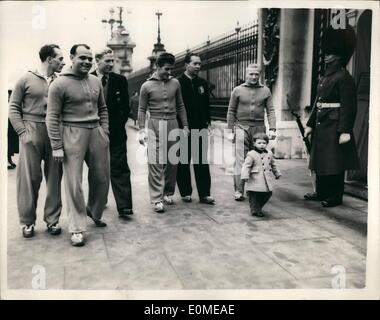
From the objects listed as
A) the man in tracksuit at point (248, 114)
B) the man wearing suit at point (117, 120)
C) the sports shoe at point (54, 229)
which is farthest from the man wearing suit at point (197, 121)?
the sports shoe at point (54, 229)

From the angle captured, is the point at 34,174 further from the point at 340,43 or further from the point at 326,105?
the point at 340,43

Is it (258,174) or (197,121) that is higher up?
(197,121)

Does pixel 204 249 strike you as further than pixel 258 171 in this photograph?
No

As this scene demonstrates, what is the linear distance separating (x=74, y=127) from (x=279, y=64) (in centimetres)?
565

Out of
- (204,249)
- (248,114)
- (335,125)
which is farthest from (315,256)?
(248,114)

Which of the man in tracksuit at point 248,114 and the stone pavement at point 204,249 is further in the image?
the man in tracksuit at point 248,114

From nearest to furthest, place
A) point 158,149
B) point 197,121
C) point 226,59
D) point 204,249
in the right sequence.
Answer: point 204,249
point 158,149
point 197,121
point 226,59

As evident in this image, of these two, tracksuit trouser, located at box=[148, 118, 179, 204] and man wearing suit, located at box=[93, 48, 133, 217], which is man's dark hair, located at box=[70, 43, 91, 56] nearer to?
man wearing suit, located at box=[93, 48, 133, 217]

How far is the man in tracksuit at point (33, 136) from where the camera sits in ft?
14.4

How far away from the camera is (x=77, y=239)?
4270mm

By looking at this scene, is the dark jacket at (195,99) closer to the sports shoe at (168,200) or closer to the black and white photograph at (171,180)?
the black and white photograph at (171,180)

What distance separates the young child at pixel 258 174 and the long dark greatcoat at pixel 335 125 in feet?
2.47

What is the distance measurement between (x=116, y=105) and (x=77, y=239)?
1.62m
